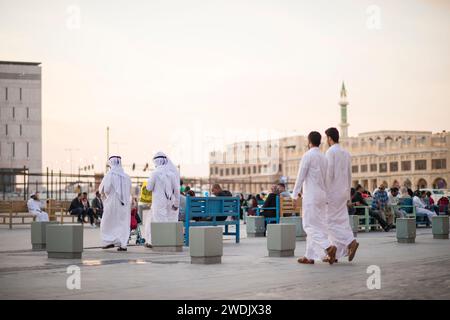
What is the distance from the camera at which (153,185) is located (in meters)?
17.1

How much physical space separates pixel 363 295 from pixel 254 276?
2.27 metres

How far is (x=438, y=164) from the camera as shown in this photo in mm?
100812

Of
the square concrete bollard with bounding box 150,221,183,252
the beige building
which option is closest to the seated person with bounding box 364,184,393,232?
the square concrete bollard with bounding box 150,221,183,252

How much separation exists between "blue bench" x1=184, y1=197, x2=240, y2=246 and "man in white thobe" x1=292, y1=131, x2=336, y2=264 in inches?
196

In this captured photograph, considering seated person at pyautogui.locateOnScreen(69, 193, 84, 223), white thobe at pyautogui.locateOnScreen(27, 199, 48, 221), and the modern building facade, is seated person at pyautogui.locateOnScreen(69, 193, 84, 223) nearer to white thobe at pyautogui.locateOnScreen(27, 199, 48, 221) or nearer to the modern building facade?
white thobe at pyautogui.locateOnScreen(27, 199, 48, 221)

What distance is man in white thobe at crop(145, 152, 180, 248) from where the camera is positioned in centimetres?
1697

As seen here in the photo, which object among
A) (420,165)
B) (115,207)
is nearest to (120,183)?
(115,207)

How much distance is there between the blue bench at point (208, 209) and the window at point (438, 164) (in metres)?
84.6

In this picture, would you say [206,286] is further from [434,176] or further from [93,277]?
[434,176]

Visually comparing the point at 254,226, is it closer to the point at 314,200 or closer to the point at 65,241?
the point at 65,241

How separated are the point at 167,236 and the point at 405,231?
526 cm

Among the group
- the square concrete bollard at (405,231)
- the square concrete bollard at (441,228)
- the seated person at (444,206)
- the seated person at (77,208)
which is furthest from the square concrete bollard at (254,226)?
the seated person at (444,206)

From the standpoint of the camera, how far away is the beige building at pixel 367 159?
10166cm
